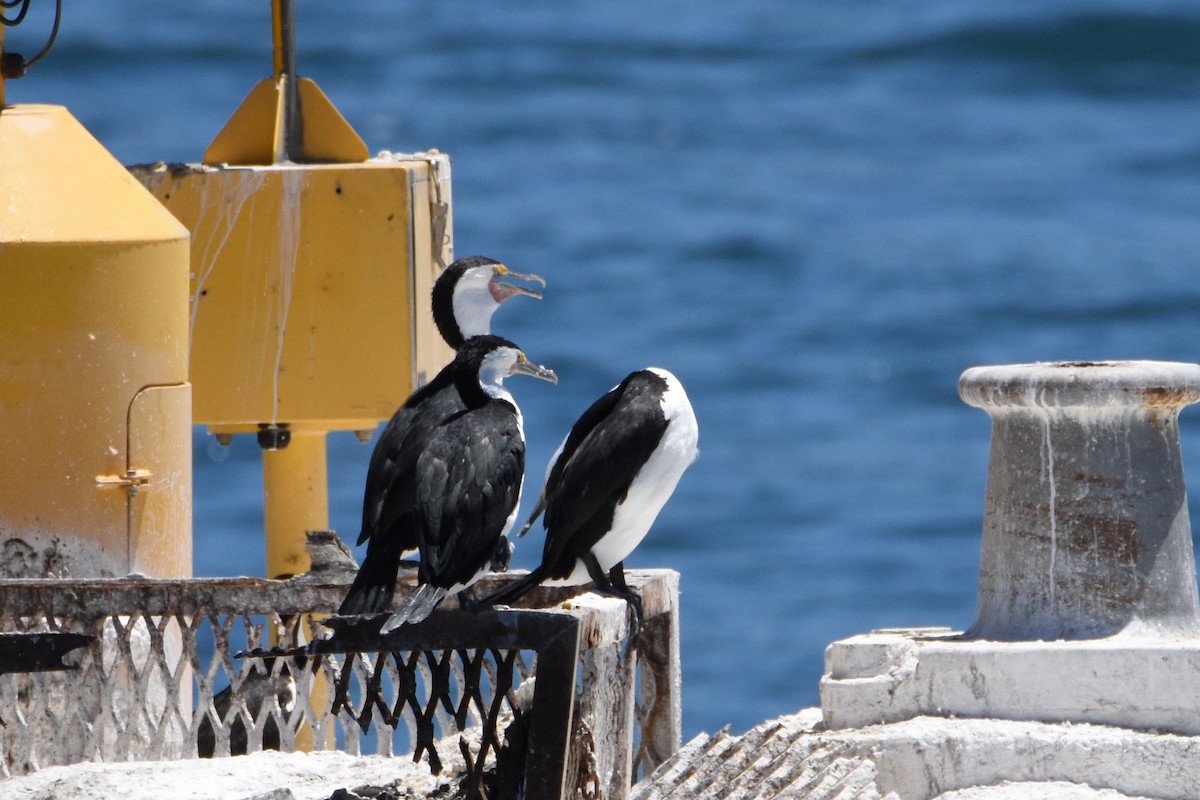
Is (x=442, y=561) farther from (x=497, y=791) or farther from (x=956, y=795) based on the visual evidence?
(x=956, y=795)

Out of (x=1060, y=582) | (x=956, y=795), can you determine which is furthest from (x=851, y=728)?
(x=1060, y=582)

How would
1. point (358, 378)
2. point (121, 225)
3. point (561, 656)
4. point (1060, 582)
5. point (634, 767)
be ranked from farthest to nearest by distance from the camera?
point (358, 378) < point (121, 225) < point (634, 767) < point (1060, 582) < point (561, 656)

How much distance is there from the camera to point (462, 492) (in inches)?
163

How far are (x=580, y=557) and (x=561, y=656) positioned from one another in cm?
81

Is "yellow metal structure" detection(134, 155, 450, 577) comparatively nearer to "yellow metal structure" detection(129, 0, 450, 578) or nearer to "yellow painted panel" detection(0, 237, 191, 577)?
"yellow metal structure" detection(129, 0, 450, 578)

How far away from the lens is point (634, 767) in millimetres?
4496

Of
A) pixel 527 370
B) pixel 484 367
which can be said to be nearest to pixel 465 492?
pixel 484 367

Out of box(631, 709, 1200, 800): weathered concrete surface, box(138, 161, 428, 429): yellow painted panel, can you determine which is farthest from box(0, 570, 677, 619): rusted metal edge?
box(138, 161, 428, 429): yellow painted panel

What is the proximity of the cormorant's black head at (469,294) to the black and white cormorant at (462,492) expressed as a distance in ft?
2.85

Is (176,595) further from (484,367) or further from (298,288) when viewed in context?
(298,288)

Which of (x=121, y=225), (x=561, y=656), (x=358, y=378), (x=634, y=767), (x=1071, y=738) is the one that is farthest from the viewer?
(x=358, y=378)

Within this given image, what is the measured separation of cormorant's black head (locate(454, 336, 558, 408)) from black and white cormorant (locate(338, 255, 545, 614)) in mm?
96

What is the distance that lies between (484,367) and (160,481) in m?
1.05

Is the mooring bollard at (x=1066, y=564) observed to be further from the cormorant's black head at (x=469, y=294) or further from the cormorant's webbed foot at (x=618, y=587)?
the cormorant's black head at (x=469, y=294)
